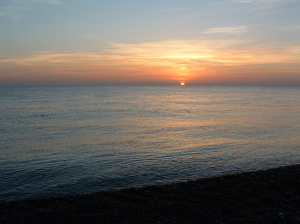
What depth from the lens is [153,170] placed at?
15.5 m

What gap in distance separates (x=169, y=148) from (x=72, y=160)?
819cm

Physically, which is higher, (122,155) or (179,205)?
(179,205)

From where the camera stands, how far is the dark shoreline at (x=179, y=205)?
344 inches

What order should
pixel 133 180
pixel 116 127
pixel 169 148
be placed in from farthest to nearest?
pixel 116 127
pixel 169 148
pixel 133 180

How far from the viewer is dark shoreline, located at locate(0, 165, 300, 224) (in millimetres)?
8750

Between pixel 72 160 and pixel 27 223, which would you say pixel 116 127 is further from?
pixel 27 223

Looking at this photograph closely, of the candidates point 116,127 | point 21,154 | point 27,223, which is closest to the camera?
point 27,223

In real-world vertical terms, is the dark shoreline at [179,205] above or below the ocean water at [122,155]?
above

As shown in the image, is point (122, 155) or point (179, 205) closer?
point (179, 205)

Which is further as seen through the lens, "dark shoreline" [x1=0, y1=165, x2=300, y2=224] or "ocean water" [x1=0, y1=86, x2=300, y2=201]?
"ocean water" [x1=0, y1=86, x2=300, y2=201]

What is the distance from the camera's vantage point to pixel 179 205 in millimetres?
9828

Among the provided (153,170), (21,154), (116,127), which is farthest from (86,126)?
(153,170)

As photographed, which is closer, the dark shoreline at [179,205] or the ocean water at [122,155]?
the dark shoreline at [179,205]

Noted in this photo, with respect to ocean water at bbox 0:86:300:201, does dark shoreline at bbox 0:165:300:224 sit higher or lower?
higher
